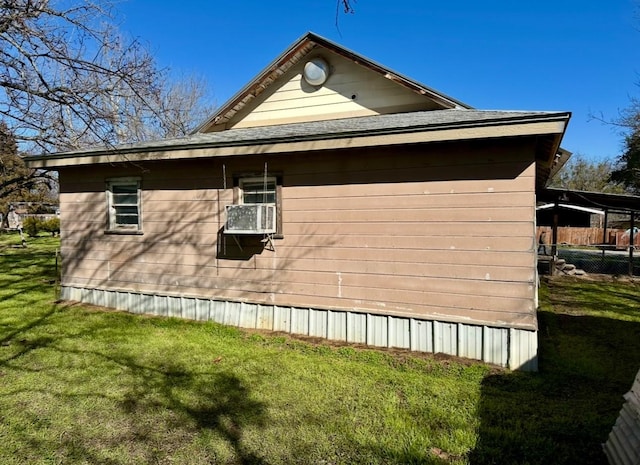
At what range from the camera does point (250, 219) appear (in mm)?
5289

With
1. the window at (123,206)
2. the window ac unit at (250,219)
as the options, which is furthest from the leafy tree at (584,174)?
the window at (123,206)

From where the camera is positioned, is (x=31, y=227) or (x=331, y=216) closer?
(x=331, y=216)

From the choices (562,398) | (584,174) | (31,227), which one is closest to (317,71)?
(562,398)

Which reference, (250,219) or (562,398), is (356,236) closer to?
(250,219)

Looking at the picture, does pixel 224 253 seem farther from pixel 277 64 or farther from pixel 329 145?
pixel 277 64

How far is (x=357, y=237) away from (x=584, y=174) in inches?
1614

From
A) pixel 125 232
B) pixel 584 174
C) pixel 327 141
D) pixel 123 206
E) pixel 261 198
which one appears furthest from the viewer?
pixel 584 174

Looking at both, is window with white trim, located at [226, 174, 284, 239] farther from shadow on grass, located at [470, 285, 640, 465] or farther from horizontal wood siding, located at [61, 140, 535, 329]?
shadow on grass, located at [470, 285, 640, 465]

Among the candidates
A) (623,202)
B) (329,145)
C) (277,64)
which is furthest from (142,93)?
(623,202)

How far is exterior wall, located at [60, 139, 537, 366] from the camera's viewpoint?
448 cm

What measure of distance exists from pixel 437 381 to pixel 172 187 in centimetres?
489

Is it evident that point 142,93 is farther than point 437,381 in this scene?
Yes

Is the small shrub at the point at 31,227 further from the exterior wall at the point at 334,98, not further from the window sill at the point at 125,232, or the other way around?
the exterior wall at the point at 334,98

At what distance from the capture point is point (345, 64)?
685 cm
